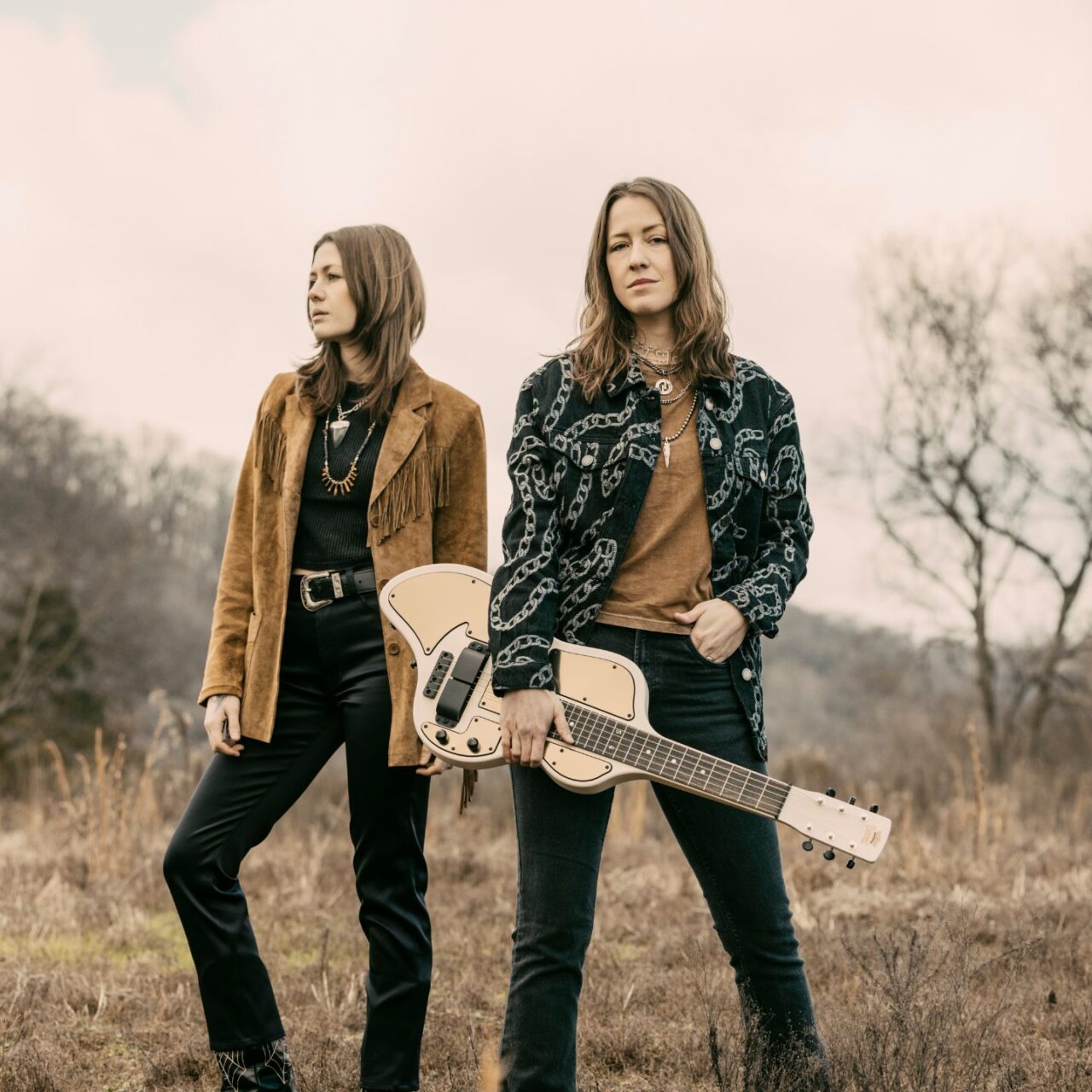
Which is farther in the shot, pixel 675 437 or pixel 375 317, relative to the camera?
pixel 375 317

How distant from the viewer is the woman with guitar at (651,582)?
8.58 feet

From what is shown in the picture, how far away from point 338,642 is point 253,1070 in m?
1.15

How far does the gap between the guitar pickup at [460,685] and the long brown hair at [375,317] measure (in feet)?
2.83

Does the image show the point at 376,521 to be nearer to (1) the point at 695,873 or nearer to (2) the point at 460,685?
(2) the point at 460,685

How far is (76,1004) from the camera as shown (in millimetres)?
4324

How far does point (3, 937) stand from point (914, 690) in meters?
22.3

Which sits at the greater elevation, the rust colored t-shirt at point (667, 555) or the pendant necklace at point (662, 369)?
the pendant necklace at point (662, 369)

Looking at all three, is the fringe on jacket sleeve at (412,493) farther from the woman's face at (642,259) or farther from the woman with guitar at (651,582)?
the woman's face at (642,259)

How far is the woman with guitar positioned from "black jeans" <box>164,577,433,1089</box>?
0.61 metres

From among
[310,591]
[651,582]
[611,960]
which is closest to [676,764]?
[651,582]

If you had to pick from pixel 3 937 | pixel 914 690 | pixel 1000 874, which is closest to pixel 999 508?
pixel 914 690

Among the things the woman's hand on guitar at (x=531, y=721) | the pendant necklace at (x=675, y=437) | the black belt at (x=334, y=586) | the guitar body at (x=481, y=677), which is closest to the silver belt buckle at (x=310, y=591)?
the black belt at (x=334, y=586)

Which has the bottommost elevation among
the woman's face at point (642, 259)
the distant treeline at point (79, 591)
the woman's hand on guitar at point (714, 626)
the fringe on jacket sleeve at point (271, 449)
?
the woman's hand on guitar at point (714, 626)

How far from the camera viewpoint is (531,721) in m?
2.60
